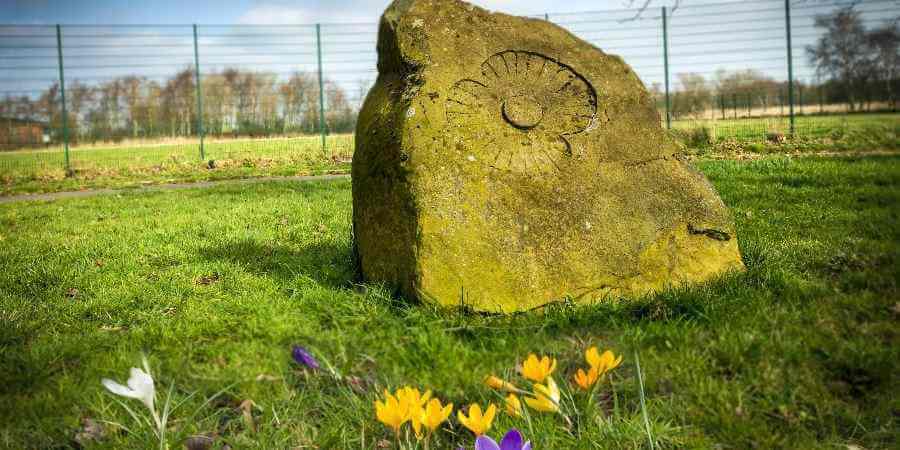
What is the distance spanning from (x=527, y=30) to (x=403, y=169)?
4.28 feet

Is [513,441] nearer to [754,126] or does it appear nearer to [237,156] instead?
[754,126]

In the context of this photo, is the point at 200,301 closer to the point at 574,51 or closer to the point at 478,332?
the point at 478,332

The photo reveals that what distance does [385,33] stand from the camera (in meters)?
4.33

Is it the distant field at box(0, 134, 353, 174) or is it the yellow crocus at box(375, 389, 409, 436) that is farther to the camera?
the distant field at box(0, 134, 353, 174)

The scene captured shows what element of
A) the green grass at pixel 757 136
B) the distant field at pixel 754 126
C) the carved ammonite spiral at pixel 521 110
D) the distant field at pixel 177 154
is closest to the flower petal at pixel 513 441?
the carved ammonite spiral at pixel 521 110

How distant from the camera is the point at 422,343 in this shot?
3.21 m

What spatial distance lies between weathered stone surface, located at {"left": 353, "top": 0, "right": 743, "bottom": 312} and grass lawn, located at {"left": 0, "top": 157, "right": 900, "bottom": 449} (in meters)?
0.23

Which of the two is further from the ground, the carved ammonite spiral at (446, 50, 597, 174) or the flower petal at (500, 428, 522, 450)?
the carved ammonite spiral at (446, 50, 597, 174)

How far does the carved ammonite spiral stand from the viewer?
3.93 m

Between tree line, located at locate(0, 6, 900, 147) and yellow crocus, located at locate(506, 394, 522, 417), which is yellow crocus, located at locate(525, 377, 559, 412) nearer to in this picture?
yellow crocus, located at locate(506, 394, 522, 417)

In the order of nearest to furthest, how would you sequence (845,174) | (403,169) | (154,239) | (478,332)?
(478,332) < (403,169) < (154,239) < (845,174)

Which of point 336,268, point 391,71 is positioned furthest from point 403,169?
point 336,268

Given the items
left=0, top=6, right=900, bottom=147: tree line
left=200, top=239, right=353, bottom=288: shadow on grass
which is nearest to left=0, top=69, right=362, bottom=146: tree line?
left=0, top=6, right=900, bottom=147: tree line

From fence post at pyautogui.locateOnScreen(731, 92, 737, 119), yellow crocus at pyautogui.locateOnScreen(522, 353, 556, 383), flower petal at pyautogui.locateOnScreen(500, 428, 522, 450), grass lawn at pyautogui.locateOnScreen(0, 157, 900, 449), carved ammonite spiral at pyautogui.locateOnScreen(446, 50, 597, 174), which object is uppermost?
fence post at pyautogui.locateOnScreen(731, 92, 737, 119)
